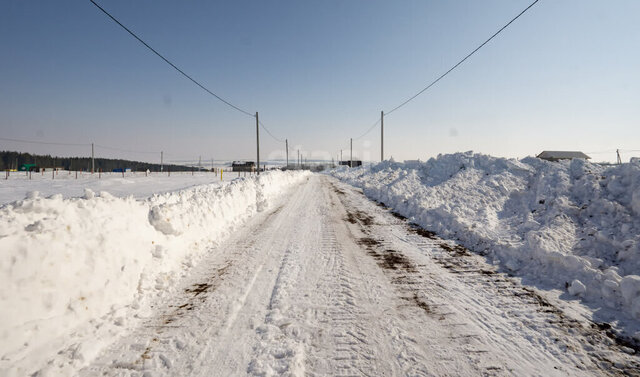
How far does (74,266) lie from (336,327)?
3.14 m

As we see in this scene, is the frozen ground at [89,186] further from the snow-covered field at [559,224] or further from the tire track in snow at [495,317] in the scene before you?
the snow-covered field at [559,224]

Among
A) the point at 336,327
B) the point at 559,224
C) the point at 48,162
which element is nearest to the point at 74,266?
the point at 336,327

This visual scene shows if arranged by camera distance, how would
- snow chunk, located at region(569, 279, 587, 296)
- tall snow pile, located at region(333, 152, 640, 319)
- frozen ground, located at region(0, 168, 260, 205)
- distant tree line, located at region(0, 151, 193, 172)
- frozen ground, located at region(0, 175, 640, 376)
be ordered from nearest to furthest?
frozen ground, located at region(0, 175, 640, 376)
snow chunk, located at region(569, 279, 587, 296)
tall snow pile, located at region(333, 152, 640, 319)
frozen ground, located at region(0, 168, 260, 205)
distant tree line, located at region(0, 151, 193, 172)

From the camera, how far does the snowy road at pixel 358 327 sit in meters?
2.37

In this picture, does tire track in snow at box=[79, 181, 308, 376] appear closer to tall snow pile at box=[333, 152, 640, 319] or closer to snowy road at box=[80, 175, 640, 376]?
snowy road at box=[80, 175, 640, 376]

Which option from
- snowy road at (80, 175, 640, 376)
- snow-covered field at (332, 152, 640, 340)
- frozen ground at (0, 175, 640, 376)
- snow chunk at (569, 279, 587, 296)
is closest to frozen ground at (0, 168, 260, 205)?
frozen ground at (0, 175, 640, 376)

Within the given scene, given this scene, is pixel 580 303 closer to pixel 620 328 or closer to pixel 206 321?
pixel 620 328

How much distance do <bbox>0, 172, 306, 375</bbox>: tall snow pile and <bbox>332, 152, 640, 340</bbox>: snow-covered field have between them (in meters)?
5.94

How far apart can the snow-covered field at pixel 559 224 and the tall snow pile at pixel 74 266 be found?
5.94m

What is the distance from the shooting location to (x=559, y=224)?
5.83 metres

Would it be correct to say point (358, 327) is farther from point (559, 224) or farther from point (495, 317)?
point (559, 224)

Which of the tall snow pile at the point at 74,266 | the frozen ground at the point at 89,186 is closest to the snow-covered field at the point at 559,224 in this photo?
the tall snow pile at the point at 74,266

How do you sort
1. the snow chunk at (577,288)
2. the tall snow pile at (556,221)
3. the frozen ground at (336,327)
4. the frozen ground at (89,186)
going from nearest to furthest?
the frozen ground at (336,327) < the snow chunk at (577,288) < the tall snow pile at (556,221) < the frozen ground at (89,186)

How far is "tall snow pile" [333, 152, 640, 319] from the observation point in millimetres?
3918
